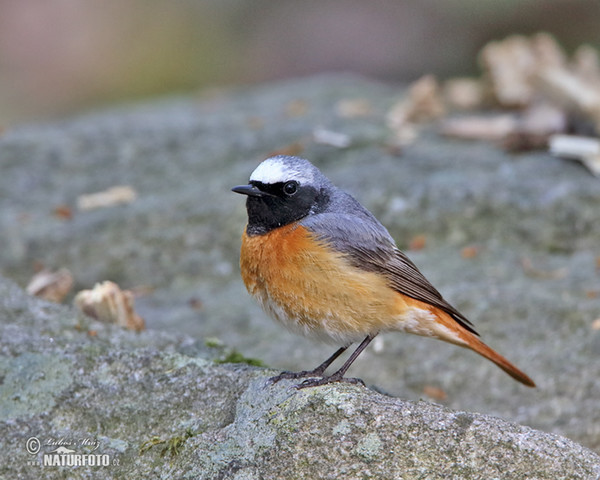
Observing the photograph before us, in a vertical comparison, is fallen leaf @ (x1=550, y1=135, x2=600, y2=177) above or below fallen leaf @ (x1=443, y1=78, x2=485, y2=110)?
below

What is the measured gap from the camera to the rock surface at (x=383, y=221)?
4480 millimetres

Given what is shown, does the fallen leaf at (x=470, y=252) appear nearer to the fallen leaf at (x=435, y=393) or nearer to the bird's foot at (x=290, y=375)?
the fallen leaf at (x=435, y=393)

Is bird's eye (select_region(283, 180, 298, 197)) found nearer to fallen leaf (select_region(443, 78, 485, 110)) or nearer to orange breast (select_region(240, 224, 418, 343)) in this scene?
orange breast (select_region(240, 224, 418, 343))

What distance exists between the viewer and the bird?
12.3 feet

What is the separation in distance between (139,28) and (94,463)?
39.7 ft

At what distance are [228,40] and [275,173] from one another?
11423 millimetres

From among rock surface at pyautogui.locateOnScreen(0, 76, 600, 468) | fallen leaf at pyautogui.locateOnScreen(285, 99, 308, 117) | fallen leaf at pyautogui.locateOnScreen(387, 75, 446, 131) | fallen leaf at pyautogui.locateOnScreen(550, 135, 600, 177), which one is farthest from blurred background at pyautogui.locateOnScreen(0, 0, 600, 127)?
fallen leaf at pyautogui.locateOnScreen(550, 135, 600, 177)

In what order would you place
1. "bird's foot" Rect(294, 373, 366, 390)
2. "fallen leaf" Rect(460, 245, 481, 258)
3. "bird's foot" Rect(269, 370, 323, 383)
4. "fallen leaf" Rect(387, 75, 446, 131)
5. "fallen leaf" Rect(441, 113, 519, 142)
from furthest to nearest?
1. "fallen leaf" Rect(387, 75, 446, 131)
2. "fallen leaf" Rect(441, 113, 519, 142)
3. "fallen leaf" Rect(460, 245, 481, 258)
4. "bird's foot" Rect(269, 370, 323, 383)
5. "bird's foot" Rect(294, 373, 366, 390)

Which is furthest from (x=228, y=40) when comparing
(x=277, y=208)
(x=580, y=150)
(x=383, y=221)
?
(x=277, y=208)

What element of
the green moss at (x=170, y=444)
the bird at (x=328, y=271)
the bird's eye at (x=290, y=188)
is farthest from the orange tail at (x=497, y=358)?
the green moss at (x=170, y=444)

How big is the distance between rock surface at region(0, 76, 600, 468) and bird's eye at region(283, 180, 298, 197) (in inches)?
42.7

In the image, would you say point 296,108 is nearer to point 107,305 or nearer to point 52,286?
point 52,286

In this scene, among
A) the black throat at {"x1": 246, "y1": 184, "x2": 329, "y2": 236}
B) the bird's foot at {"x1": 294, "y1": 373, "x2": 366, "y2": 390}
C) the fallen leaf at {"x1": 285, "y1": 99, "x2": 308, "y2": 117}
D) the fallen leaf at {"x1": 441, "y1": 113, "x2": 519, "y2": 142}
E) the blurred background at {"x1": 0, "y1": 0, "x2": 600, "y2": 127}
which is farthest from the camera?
the blurred background at {"x1": 0, "y1": 0, "x2": 600, "y2": 127}

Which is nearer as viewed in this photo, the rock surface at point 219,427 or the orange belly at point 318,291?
the rock surface at point 219,427
